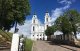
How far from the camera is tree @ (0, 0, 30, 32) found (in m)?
31.0

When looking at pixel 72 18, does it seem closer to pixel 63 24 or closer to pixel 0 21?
pixel 63 24

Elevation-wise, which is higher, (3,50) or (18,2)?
(18,2)

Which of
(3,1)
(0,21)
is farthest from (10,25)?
(3,1)

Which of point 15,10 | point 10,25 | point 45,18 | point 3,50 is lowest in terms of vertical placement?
point 3,50

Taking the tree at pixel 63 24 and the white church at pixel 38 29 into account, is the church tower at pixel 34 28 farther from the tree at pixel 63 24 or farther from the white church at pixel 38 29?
the tree at pixel 63 24

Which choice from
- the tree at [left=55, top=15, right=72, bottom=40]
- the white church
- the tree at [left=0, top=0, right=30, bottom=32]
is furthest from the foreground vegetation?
the white church

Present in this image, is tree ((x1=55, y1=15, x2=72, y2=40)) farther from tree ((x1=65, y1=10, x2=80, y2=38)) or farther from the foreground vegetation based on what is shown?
the foreground vegetation

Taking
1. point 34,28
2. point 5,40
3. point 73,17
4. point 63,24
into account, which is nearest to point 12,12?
point 63,24

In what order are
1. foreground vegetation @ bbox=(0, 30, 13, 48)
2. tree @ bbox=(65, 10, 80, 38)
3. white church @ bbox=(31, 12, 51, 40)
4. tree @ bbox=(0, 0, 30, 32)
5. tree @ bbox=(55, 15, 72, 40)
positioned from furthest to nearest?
white church @ bbox=(31, 12, 51, 40) → tree @ bbox=(65, 10, 80, 38) → tree @ bbox=(55, 15, 72, 40) → tree @ bbox=(0, 0, 30, 32) → foreground vegetation @ bbox=(0, 30, 13, 48)

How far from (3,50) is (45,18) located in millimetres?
106911

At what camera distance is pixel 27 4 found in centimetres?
3525

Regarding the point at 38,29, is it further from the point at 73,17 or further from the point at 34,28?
the point at 73,17

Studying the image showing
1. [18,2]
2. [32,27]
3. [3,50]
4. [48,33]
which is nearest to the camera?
[3,50]

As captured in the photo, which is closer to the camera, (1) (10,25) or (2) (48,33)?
(1) (10,25)
